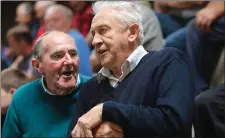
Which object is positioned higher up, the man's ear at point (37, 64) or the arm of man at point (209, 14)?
the arm of man at point (209, 14)

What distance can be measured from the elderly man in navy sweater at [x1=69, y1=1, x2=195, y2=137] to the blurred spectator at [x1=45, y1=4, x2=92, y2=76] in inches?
7.0

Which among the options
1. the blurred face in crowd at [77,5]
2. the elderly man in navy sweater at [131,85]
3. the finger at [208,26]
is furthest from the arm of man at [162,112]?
the blurred face in crowd at [77,5]

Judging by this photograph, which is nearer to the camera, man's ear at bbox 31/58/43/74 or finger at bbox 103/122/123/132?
finger at bbox 103/122/123/132

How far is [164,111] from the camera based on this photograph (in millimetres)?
908

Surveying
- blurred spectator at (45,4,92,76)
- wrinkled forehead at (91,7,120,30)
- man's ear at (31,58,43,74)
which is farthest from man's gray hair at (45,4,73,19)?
wrinkled forehead at (91,7,120,30)

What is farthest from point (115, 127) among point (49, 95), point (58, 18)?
point (58, 18)

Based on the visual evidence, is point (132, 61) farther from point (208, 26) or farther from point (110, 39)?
point (208, 26)

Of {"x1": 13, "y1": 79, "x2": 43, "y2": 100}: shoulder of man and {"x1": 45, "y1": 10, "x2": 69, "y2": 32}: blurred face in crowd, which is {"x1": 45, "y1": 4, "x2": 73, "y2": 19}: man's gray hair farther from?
{"x1": 13, "y1": 79, "x2": 43, "y2": 100}: shoulder of man

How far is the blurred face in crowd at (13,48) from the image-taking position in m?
1.35

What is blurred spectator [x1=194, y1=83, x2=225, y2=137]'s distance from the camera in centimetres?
112

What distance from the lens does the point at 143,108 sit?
930 millimetres

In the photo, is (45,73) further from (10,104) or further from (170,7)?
(170,7)

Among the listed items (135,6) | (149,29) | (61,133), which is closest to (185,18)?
(149,29)

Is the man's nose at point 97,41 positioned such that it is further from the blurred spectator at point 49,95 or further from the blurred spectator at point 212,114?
the blurred spectator at point 212,114
